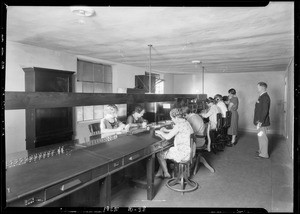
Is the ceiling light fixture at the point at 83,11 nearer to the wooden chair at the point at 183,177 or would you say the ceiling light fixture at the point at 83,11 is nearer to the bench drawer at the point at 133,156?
the bench drawer at the point at 133,156

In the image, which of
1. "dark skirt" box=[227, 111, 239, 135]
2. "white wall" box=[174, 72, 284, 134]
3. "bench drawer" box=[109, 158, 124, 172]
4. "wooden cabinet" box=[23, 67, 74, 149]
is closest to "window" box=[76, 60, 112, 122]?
"wooden cabinet" box=[23, 67, 74, 149]

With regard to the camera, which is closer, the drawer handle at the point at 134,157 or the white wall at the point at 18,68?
the drawer handle at the point at 134,157

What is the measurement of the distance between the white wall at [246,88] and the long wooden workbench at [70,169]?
744 centimetres

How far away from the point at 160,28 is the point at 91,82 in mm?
3582

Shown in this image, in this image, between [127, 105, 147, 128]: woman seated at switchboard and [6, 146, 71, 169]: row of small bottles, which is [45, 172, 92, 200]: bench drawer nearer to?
[6, 146, 71, 169]: row of small bottles

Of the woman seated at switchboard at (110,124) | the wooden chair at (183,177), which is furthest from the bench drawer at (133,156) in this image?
the woman seated at switchboard at (110,124)

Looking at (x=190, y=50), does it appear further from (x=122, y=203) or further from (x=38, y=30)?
(x=122, y=203)

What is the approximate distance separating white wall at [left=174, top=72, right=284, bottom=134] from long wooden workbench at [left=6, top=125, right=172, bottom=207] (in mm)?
7444

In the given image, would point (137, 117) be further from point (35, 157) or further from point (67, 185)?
Answer: point (67, 185)

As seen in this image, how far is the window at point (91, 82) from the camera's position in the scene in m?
A: 5.72

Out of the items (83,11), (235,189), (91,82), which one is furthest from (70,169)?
(91,82)

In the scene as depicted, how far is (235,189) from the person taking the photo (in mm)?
3758

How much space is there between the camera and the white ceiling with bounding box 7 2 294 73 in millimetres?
2396

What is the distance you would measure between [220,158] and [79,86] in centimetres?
414
